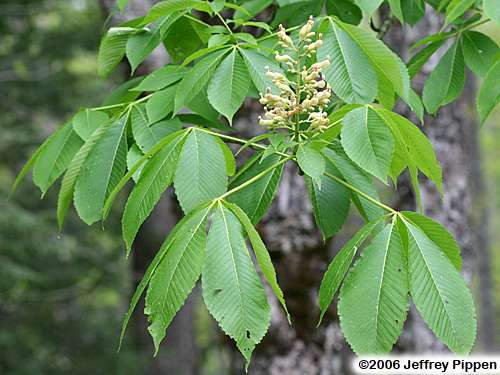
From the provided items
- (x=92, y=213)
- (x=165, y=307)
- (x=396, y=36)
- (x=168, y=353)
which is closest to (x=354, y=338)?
(x=165, y=307)

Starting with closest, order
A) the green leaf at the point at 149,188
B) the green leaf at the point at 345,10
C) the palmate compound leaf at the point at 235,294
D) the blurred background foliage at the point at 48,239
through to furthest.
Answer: the palmate compound leaf at the point at 235,294 → the green leaf at the point at 149,188 → the green leaf at the point at 345,10 → the blurred background foliage at the point at 48,239

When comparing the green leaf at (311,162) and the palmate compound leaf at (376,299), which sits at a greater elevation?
the green leaf at (311,162)

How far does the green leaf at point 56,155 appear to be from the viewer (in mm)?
1775

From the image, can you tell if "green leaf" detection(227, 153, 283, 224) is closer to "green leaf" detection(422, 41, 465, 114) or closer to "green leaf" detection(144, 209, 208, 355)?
"green leaf" detection(144, 209, 208, 355)

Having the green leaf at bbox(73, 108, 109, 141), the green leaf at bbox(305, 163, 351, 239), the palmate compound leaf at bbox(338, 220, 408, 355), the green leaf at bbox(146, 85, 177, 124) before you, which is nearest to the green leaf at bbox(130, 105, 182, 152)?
the green leaf at bbox(146, 85, 177, 124)

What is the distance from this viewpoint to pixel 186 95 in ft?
4.93

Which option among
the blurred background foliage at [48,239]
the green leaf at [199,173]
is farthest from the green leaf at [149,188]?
the blurred background foliage at [48,239]

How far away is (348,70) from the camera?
1.47 meters

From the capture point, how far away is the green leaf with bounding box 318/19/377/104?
4.77 feet

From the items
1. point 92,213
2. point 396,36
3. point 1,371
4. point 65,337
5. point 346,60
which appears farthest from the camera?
point 65,337

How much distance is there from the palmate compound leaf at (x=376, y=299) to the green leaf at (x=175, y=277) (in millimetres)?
277

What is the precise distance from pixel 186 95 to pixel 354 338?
2.19 feet

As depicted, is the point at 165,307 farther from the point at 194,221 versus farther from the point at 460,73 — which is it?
the point at 460,73

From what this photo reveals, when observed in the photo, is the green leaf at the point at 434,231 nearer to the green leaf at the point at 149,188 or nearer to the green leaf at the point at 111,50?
the green leaf at the point at 149,188
